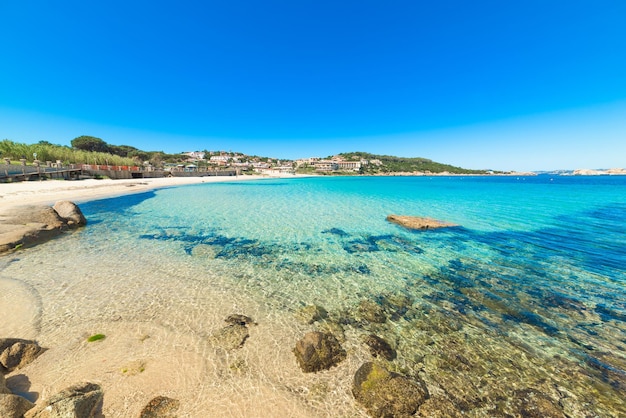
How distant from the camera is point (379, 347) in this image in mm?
4797

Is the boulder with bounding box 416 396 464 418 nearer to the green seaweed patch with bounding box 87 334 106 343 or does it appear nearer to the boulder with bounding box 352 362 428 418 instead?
the boulder with bounding box 352 362 428 418

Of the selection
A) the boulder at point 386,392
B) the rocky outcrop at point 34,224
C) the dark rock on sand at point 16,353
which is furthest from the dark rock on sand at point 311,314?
the rocky outcrop at point 34,224

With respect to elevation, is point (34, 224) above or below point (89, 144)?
below

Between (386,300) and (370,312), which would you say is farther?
(386,300)

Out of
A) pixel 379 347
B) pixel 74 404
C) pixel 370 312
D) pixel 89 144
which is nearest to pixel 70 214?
pixel 74 404

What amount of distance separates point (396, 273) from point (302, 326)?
4414 mm

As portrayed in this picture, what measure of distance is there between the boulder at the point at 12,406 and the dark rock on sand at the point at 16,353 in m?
1.72

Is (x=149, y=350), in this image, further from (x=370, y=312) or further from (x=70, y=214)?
(x=70, y=214)

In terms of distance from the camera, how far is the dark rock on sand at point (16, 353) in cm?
389

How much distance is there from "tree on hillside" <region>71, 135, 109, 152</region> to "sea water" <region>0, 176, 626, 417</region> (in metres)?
92.5

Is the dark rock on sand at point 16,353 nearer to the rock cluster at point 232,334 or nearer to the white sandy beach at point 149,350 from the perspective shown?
the white sandy beach at point 149,350

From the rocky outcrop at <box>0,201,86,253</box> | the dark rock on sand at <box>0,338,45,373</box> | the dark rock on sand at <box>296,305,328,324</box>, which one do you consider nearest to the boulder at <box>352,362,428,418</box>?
the dark rock on sand at <box>296,305,328,324</box>

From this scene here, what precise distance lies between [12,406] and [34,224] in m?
13.4

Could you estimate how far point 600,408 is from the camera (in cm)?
364
